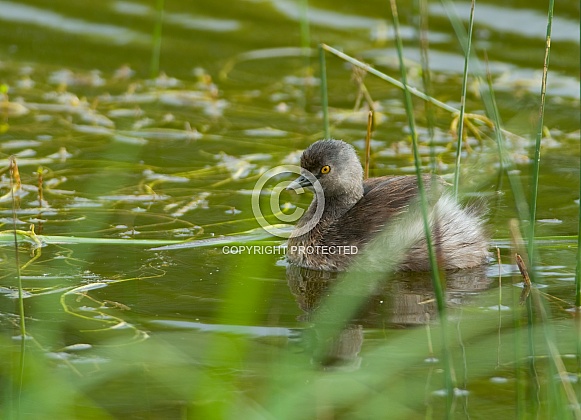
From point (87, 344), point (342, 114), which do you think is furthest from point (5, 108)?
point (87, 344)

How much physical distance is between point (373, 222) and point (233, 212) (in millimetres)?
1150

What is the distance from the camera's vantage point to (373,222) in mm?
6250

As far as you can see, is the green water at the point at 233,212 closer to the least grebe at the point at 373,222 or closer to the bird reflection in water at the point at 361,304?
the bird reflection in water at the point at 361,304

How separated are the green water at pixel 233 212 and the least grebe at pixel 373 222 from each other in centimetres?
15

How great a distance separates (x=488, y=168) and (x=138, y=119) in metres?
3.22

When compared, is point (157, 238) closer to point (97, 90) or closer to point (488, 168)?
point (488, 168)

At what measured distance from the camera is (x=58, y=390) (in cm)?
422

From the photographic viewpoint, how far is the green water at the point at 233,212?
436 cm

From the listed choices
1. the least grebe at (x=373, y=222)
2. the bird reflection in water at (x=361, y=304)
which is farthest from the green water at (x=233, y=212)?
the least grebe at (x=373, y=222)

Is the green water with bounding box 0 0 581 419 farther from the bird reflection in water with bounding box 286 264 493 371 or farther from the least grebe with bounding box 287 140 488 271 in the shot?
the least grebe with bounding box 287 140 488 271

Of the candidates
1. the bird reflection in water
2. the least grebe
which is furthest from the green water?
the least grebe

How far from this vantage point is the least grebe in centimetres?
615

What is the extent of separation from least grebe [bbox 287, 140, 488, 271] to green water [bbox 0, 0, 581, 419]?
0.48ft

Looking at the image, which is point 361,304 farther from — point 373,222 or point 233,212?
point 233,212
